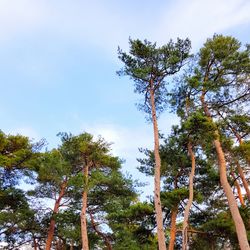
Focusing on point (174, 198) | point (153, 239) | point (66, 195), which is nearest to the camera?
point (174, 198)

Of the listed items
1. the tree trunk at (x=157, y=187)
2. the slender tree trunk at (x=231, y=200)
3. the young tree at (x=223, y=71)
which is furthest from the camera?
the young tree at (x=223, y=71)

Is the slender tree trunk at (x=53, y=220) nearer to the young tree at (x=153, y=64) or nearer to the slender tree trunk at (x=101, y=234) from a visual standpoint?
the slender tree trunk at (x=101, y=234)

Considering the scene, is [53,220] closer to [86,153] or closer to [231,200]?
[86,153]

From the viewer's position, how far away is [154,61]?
545 inches

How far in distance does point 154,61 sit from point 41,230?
1325 centimetres

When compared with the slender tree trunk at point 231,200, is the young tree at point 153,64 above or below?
above

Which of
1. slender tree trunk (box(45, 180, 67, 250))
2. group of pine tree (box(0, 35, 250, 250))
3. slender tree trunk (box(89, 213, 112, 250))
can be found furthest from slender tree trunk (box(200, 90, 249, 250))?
slender tree trunk (box(45, 180, 67, 250))

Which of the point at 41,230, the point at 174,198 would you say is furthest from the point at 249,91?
the point at 41,230

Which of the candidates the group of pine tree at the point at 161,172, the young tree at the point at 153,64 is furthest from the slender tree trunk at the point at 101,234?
the young tree at the point at 153,64

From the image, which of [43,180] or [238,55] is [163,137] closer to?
[238,55]

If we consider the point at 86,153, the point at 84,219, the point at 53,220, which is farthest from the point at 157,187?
the point at 53,220

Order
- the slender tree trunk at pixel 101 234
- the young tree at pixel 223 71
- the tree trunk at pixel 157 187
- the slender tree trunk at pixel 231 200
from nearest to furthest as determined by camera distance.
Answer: the tree trunk at pixel 157 187, the slender tree trunk at pixel 231 200, the young tree at pixel 223 71, the slender tree trunk at pixel 101 234

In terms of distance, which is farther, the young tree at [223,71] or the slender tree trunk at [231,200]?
the young tree at [223,71]

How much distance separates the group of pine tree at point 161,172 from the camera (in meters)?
13.5
